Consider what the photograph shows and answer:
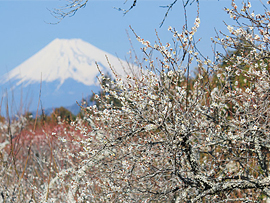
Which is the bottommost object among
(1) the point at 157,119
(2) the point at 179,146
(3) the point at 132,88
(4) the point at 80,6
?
(2) the point at 179,146

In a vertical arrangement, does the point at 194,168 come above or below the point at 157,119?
below

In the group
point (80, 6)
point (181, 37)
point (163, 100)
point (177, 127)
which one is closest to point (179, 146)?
point (177, 127)

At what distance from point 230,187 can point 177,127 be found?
0.98 m

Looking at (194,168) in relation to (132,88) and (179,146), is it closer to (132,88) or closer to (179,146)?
(179,146)

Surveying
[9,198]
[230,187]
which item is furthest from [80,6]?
[230,187]

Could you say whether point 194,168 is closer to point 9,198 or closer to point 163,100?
point 163,100

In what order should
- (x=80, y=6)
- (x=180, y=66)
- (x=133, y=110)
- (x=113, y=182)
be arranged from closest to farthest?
(x=180, y=66)
(x=133, y=110)
(x=113, y=182)
(x=80, y=6)

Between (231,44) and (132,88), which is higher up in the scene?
(231,44)

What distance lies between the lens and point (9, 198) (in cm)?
385

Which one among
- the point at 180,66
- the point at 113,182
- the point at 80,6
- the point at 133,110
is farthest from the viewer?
the point at 80,6

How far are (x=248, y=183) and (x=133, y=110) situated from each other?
5.45ft

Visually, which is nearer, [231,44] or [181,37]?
[181,37]

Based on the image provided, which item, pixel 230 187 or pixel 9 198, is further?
pixel 9 198

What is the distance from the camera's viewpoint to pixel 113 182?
12.0ft
